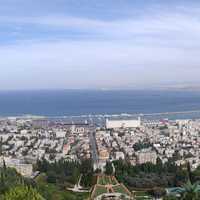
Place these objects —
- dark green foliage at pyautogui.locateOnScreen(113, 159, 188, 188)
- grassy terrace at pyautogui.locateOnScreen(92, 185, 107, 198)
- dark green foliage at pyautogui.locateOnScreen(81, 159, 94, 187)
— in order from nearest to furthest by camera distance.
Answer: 1. grassy terrace at pyautogui.locateOnScreen(92, 185, 107, 198)
2. dark green foliage at pyautogui.locateOnScreen(113, 159, 188, 188)
3. dark green foliage at pyautogui.locateOnScreen(81, 159, 94, 187)

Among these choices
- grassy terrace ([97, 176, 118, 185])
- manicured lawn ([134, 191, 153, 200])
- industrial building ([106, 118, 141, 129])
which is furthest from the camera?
industrial building ([106, 118, 141, 129])

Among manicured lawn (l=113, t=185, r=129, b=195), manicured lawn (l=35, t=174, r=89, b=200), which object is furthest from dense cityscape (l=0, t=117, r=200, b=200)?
manicured lawn (l=35, t=174, r=89, b=200)

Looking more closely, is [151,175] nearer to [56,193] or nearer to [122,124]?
[56,193]

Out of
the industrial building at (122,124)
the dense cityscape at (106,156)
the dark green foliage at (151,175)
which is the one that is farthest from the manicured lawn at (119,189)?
the industrial building at (122,124)

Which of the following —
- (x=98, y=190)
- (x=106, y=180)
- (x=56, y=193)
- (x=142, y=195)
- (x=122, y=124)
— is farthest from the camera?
(x=122, y=124)

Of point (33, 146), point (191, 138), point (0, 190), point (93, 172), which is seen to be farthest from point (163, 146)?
point (0, 190)

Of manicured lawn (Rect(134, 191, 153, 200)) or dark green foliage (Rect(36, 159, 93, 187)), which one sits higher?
dark green foliage (Rect(36, 159, 93, 187))

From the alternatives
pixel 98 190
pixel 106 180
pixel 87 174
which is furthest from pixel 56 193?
pixel 87 174

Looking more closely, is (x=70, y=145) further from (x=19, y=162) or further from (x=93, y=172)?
(x=93, y=172)

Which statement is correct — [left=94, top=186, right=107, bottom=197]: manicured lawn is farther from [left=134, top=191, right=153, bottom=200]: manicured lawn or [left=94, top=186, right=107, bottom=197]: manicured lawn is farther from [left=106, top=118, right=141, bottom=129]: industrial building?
[left=106, top=118, right=141, bottom=129]: industrial building
